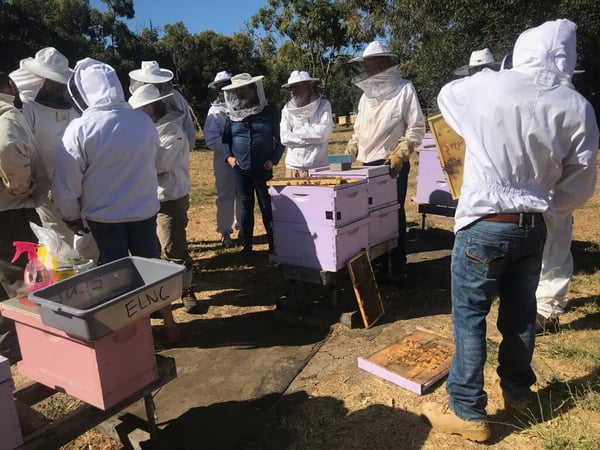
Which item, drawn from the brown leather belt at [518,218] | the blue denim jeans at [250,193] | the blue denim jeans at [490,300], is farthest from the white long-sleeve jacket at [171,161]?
the brown leather belt at [518,218]

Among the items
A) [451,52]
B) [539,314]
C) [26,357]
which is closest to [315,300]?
[539,314]

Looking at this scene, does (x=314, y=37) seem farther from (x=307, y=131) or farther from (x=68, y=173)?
(x=68, y=173)

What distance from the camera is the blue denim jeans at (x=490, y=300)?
2162 millimetres

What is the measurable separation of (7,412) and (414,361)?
2350 mm

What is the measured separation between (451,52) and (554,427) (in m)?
12.4

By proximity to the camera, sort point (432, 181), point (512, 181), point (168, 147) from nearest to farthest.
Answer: point (512, 181), point (168, 147), point (432, 181)

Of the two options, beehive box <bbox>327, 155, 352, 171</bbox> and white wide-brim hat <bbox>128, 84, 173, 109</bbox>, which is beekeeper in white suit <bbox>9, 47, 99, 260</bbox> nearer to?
white wide-brim hat <bbox>128, 84, 173, 109</bbox>

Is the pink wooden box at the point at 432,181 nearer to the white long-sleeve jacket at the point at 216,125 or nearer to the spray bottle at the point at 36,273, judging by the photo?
the white long-sleeve jacket at the point at 216,125

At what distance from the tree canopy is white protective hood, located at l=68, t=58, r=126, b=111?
2624 mm

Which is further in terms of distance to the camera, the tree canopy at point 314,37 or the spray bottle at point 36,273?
the tree canopy at point 314,37

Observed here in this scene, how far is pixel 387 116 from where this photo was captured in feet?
14.2

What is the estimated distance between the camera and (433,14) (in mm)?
13469

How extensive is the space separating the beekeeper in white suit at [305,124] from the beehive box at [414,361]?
2357 millimetres

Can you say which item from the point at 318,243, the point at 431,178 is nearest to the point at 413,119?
the point at 318,243
